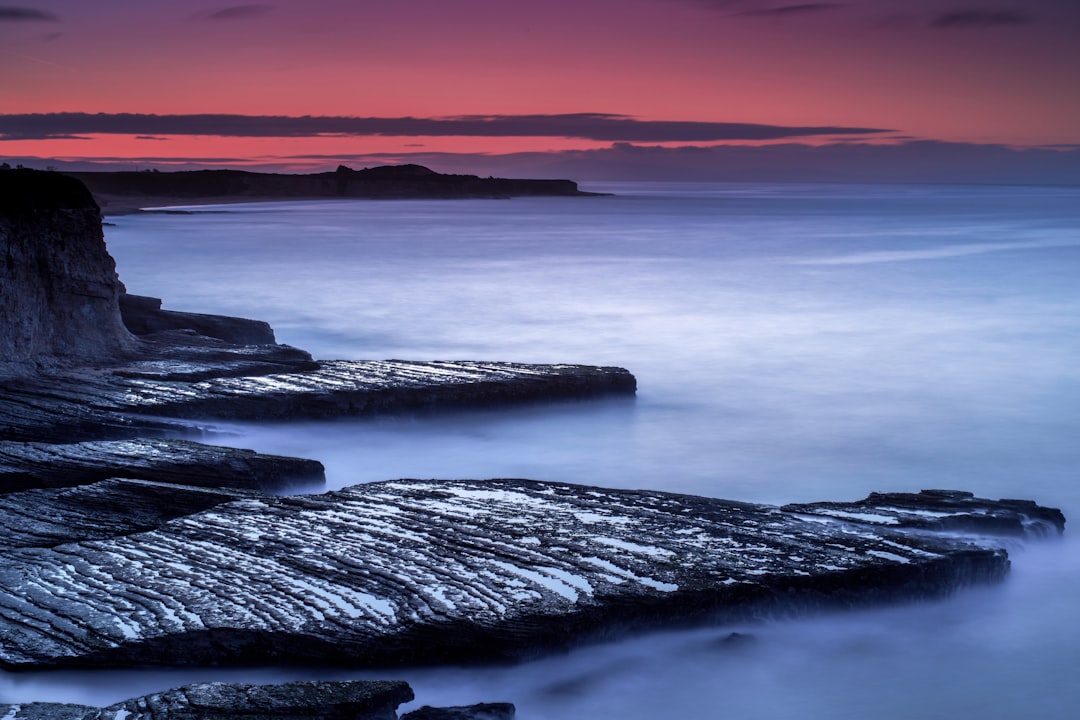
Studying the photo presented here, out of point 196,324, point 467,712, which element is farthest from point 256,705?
point 196,324

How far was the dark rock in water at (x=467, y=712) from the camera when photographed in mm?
2760

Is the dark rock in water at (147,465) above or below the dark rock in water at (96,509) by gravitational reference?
above

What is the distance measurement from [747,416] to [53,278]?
4.20 metres

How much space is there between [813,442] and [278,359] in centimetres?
316

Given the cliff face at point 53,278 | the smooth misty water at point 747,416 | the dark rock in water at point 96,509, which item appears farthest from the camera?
the cliff face at point 53,278

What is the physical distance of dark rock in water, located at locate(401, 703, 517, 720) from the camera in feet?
9.05

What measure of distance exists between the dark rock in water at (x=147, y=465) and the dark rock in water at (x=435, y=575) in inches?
18.5

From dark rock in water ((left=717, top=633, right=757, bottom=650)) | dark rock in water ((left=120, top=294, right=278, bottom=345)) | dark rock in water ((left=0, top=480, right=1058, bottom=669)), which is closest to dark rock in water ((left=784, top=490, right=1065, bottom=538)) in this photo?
dark rock in water ((left=0, top=480, right=1058, bottom=669))

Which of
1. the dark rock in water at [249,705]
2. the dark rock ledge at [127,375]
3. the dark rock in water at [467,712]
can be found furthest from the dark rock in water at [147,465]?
the dark rock in water at [467,712]

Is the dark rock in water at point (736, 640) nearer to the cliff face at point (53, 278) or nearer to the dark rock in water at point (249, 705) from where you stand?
the dark rock in water at point (249, 705)

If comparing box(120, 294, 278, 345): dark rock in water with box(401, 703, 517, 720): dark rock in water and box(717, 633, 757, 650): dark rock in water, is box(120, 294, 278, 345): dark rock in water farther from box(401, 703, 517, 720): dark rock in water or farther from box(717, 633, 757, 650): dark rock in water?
box(401, 703, 517, 720): dark rock in water

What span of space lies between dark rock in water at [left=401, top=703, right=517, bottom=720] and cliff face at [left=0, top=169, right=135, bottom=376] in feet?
13.7

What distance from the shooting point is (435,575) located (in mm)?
3344

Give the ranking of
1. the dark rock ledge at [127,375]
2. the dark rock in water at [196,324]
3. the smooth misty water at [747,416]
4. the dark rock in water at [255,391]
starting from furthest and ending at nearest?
1. the dark rock in water at [196,324]
2. the dark rock in water at [255,391]
3. the dark rock ledge at [127,375]
4. the smooth misty water at [747,416]
